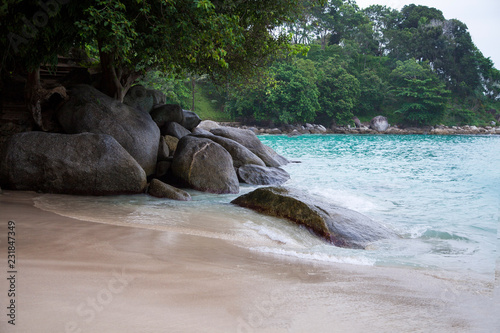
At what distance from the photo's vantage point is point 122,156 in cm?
777

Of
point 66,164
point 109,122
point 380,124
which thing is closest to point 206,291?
point 66,164

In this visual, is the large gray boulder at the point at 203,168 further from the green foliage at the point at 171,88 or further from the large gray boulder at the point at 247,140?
the green foliage at the point at 171,88

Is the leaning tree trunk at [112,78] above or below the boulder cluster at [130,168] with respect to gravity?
above

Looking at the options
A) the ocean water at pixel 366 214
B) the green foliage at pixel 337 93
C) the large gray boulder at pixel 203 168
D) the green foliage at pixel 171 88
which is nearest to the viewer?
the ocean water at pixel 366 214

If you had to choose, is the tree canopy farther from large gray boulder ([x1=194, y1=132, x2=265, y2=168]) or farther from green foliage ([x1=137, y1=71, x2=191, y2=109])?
green foliage ([x1=137, y1=71, x2=191, y2=109])

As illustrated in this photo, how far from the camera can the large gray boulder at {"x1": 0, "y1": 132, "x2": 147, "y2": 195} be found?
23.1 feet

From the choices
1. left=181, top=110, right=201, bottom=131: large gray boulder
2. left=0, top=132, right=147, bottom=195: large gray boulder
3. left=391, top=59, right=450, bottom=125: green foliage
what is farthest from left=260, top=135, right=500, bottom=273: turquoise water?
left=391, top=59, right=450, bottom=125: green foliage

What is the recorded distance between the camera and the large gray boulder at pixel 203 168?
30.1 feet

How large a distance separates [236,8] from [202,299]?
826cm

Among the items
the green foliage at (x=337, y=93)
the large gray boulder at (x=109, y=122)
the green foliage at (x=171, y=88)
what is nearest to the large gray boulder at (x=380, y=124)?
the green foliage at (x=337, y=93)

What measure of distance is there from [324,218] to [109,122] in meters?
5.80

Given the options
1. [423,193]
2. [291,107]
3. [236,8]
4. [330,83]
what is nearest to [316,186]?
[423,193]

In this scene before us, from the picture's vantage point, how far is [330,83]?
5900cm

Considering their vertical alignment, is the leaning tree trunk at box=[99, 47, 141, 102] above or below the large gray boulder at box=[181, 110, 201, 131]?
above
